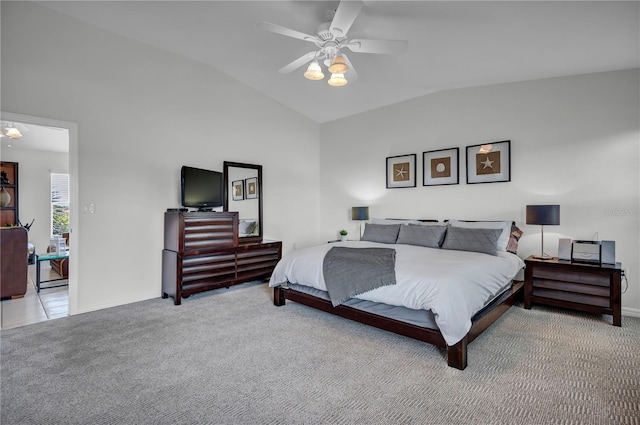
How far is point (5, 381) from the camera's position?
2164mm

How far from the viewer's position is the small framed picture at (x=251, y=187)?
5.21 m

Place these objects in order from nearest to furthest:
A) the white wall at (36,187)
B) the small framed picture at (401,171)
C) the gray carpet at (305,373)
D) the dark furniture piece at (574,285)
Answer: the gray carpet at (305,373), the dark furniture piece at (574,285), the small framed picture at (401,171), the white wall at (36,187)

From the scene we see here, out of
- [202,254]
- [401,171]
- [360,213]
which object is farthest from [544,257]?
[202,254]

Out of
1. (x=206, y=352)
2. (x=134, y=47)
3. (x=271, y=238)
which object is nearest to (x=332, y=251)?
(x=206, y=352)

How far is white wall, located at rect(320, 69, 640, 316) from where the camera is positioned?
3.48 m

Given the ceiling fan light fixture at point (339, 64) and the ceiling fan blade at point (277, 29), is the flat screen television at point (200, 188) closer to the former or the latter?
the ceiling fan blade at point (277, 29)

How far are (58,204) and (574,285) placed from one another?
958cm

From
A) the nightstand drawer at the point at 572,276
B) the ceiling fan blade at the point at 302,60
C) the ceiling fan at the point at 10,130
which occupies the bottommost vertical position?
the nightstand drawer at the point at 572,276

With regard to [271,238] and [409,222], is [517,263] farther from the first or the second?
[271,238]

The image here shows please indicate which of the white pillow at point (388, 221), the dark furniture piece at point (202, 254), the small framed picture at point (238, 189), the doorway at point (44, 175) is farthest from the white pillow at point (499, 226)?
the doorway at point (44, 175)

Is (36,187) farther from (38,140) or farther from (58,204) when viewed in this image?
(38,140)

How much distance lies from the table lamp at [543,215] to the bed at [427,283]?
1.07 feet

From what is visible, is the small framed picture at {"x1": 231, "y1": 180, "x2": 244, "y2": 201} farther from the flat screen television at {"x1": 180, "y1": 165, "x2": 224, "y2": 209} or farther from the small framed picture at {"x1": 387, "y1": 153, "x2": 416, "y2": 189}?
the small framed picture at {"x1": 387, "y1": 153, "x2": 416, "y2": 189}

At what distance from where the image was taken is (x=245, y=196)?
518 cm
